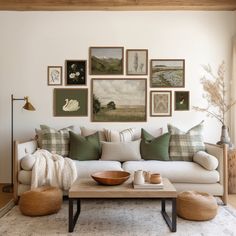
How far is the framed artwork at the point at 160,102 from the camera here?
4.66 metres

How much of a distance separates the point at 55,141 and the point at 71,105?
2.55ft

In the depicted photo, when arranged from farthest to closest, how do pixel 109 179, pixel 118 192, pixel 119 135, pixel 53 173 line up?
pixel 119 135 < pixel 53 173 < pixel 109 179 < pixel 118 192

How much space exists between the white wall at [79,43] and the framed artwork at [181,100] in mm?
97

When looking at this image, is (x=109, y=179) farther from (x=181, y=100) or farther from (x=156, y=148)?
(x=181, y=100)

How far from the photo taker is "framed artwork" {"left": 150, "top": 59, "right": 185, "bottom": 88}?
4652mm

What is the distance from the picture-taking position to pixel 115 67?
465cm

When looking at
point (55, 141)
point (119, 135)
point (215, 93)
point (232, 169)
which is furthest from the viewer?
point (215, 93)

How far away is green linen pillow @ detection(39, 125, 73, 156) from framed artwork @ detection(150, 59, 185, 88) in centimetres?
165

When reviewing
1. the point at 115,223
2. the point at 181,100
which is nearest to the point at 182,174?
the point at 115,223

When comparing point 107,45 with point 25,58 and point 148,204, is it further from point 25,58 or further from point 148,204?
point 148,204

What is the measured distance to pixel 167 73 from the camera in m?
4.66

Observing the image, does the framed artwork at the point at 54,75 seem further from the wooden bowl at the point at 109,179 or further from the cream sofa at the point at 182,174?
the wooden bowl at the point at 109,179

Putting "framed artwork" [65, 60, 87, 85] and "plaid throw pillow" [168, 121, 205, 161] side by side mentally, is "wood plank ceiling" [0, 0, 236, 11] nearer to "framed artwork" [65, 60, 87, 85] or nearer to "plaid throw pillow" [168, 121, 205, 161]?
"framed artwork" [65, 60, 87, 85]

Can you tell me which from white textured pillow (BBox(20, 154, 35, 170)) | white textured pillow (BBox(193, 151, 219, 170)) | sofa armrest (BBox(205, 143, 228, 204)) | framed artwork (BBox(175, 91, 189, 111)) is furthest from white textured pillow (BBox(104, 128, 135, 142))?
sofa armrest (BBox(205, 143, 228, 204))
